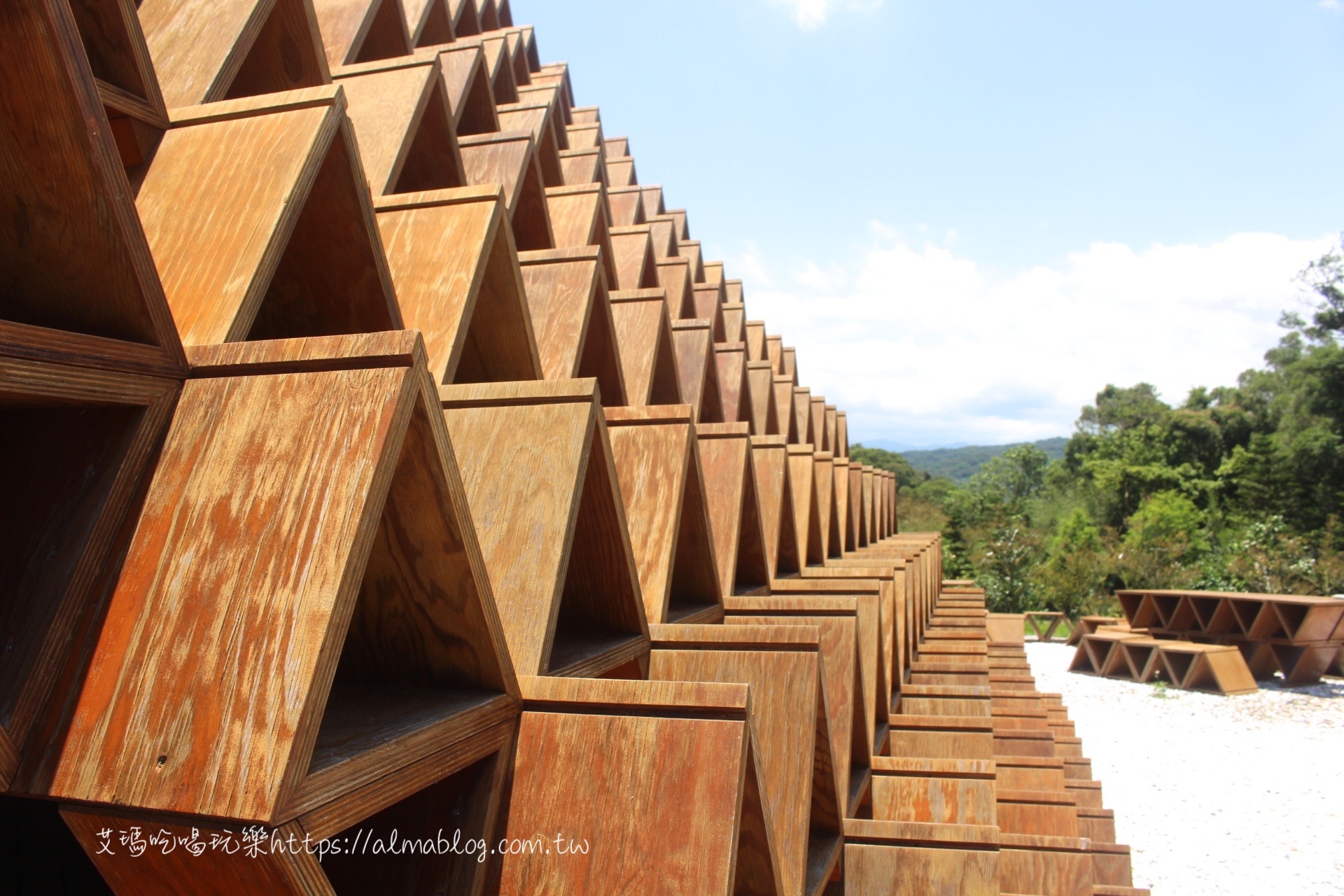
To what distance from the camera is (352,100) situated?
329 centimetres

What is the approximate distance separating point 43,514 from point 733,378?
539 cm

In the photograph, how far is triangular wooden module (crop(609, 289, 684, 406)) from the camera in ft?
13.7

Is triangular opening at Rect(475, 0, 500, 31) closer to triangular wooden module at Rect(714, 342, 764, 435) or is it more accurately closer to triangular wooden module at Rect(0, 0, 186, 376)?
triangular wooden module at Rect(714, 342, 764, 435)

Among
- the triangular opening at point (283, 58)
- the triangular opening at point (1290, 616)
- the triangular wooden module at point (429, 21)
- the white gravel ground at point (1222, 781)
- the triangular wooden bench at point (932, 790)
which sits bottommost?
the white gravel ground at point (1222, 781)

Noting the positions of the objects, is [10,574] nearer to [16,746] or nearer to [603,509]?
[16,746]

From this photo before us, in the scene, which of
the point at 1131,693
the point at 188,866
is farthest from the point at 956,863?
the point at 1131,693

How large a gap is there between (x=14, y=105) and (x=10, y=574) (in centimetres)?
60

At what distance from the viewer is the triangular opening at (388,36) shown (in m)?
4.35

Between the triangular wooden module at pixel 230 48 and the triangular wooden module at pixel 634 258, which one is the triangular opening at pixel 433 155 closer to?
the triangular wooden module at pixel 230 48

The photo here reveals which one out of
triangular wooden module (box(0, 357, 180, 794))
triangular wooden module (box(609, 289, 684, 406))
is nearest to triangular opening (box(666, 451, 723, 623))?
triangular wooden module (box(609, 289, 684, 406))

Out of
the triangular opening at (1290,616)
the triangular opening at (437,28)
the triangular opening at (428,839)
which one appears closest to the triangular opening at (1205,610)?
the triangular opening at (1290,616)

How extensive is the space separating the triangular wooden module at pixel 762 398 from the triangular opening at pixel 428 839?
579cm

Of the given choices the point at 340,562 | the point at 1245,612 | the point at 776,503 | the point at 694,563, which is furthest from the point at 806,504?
the point at 1245,612

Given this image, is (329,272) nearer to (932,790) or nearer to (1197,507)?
(932,790)
